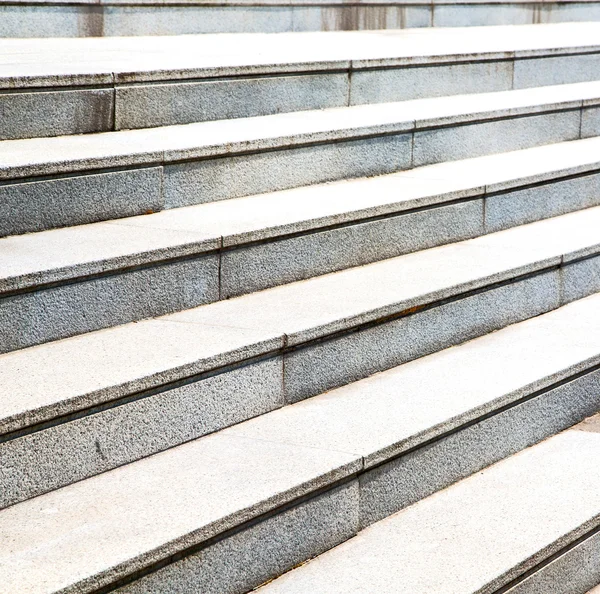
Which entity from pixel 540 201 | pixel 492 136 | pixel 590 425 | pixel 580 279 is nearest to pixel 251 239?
pixel 590 425

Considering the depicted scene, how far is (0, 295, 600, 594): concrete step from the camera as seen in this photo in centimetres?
250

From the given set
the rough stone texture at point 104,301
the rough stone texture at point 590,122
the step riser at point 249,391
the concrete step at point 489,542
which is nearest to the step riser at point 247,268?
the rough stone texture at point 104,301

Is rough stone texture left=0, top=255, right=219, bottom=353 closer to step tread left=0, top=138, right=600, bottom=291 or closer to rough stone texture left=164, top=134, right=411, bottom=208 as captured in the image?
step tread left=0, top=138, right=600, bottom=291

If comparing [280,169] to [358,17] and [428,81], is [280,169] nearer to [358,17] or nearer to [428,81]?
[428,81]

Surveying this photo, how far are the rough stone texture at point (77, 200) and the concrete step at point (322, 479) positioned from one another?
999 millimetres

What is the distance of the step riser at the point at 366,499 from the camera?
8.75 feet

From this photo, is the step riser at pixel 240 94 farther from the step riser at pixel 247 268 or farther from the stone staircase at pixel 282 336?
the step riser at pixel 247 268

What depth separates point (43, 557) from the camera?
2381 mm

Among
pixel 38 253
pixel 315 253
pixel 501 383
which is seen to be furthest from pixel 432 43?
pixel 38 253

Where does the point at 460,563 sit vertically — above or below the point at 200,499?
below

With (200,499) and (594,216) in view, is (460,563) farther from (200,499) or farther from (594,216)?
(594,216)

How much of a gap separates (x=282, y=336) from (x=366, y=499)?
56 centimetres

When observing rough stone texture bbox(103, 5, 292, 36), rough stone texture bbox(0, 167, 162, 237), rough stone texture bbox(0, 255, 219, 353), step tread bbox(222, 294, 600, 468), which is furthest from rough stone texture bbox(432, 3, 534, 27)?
rough stone texture bbox(0, 255, 219, 353)

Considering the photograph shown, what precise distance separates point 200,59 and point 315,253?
4.92 feet
